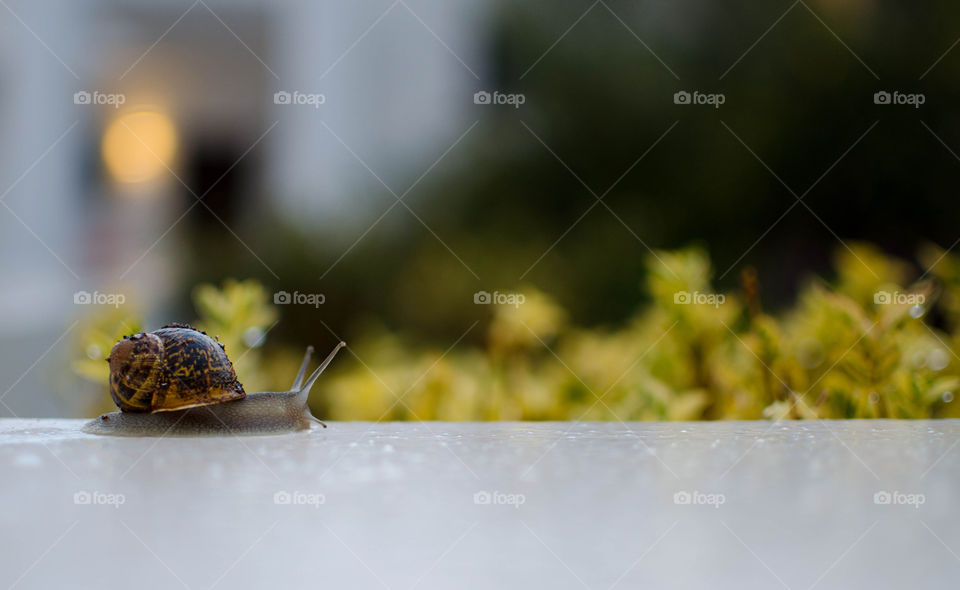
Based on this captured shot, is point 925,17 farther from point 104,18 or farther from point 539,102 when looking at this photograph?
point 104,18

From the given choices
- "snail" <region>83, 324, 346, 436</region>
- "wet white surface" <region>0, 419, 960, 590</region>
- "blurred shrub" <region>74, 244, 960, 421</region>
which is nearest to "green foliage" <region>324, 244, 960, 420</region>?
"blurred shrub" <region>74, 244, 960, 421</region>

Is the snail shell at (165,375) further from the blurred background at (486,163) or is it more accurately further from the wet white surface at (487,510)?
the blurred background at (486,163)

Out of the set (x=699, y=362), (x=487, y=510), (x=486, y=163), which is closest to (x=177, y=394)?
(x=487, y=510)

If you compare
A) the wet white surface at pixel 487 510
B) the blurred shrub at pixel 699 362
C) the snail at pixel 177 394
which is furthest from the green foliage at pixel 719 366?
the snail at pixel 177 394

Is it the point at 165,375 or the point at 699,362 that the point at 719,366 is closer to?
the point at 699,362

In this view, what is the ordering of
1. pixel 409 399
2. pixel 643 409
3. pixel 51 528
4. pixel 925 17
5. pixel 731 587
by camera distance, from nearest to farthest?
pixel 731 587 → pixel 51 528 → pixel 643 409 → pixel 409 399 → pixel 925 17

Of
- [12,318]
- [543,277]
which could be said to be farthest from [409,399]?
[12,318]
